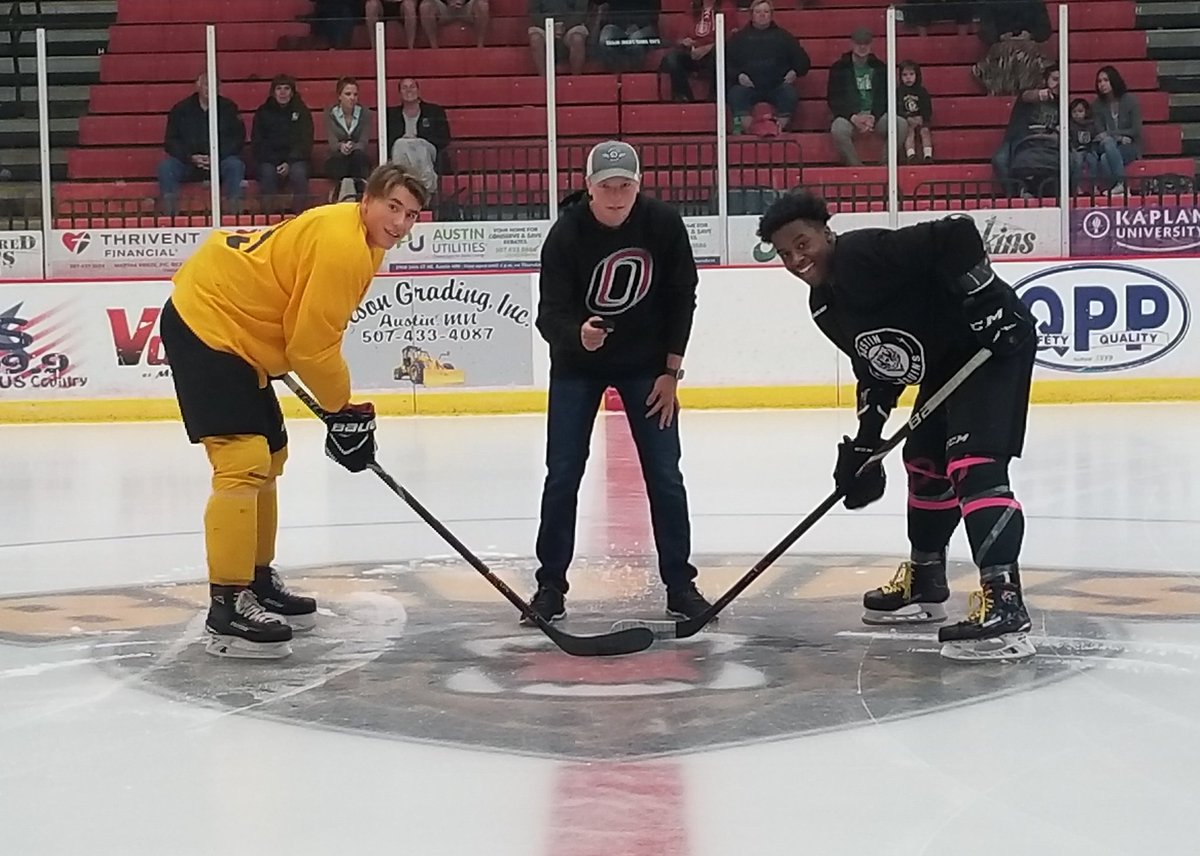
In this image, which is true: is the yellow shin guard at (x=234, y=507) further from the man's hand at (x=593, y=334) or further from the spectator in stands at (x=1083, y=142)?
the spectator in stands at (x=1083, y=142)

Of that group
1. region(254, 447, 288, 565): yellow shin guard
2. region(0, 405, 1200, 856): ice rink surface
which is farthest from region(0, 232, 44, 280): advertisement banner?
region(254, 447, 288, 565): yellow shin guard

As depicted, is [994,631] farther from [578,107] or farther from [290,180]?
[290,180]

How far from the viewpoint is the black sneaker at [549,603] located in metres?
4.08

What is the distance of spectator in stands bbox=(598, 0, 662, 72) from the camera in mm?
10344

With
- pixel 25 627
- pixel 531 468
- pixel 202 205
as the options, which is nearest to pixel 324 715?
pixel 25 627

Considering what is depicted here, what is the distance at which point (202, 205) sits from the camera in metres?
10.0

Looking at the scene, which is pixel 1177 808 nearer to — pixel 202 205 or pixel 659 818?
pixel 659 818

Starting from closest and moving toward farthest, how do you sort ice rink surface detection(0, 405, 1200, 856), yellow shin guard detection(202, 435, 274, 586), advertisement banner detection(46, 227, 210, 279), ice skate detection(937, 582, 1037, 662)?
ice rink surface detection(0, 405, 1200, 856) → ice skate detection(937, 582, 1037, 662) → yellow shin guard detection(202, 435, 274, 586) → advertisement banner detection(46, 227, 210, 279)

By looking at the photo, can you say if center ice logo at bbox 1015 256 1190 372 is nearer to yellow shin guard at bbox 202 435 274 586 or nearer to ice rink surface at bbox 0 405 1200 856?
ice rink surface at bbox 0 405 1200 856

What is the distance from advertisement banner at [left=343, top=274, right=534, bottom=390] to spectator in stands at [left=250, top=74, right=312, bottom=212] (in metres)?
0.82

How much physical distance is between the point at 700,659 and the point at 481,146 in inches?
265

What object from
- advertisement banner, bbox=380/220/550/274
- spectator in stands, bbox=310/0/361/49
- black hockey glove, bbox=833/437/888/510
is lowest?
black hockey glove, bbox=833/437/888/510

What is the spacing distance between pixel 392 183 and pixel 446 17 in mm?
7271

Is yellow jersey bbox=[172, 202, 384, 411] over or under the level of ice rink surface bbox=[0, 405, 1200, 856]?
over
